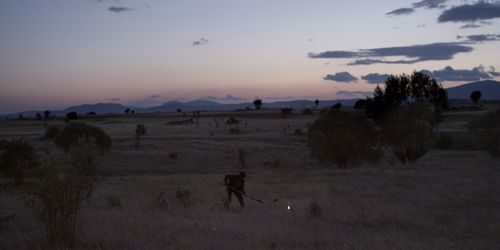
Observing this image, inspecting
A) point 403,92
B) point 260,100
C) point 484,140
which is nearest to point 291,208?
point 484,140

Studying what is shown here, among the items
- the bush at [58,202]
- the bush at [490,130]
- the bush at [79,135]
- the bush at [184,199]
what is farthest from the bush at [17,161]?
the bush at [490,130]

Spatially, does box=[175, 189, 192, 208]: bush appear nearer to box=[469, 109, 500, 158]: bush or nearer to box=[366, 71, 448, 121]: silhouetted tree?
box=[469, 109, 500, 158]: bush

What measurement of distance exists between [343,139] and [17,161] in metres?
18.1

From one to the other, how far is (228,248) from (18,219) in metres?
7.31

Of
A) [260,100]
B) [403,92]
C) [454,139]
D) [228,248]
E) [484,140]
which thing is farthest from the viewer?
[260,100]

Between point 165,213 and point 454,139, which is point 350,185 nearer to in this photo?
point 165,213

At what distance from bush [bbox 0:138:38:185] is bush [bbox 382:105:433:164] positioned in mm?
20443

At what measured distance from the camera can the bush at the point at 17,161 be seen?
76.7 feet

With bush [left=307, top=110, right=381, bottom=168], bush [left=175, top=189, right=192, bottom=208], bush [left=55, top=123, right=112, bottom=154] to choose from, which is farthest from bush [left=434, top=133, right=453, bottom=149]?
bush [left=175, top=189, right=192, bottom=208]

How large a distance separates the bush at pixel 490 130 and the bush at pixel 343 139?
8.50 meters

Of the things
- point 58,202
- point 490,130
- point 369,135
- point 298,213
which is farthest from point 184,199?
point 490,130

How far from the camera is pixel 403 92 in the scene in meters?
58.0

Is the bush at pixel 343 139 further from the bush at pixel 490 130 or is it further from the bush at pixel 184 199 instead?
the bush at pixel 184 199

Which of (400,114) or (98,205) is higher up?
(400,114)
